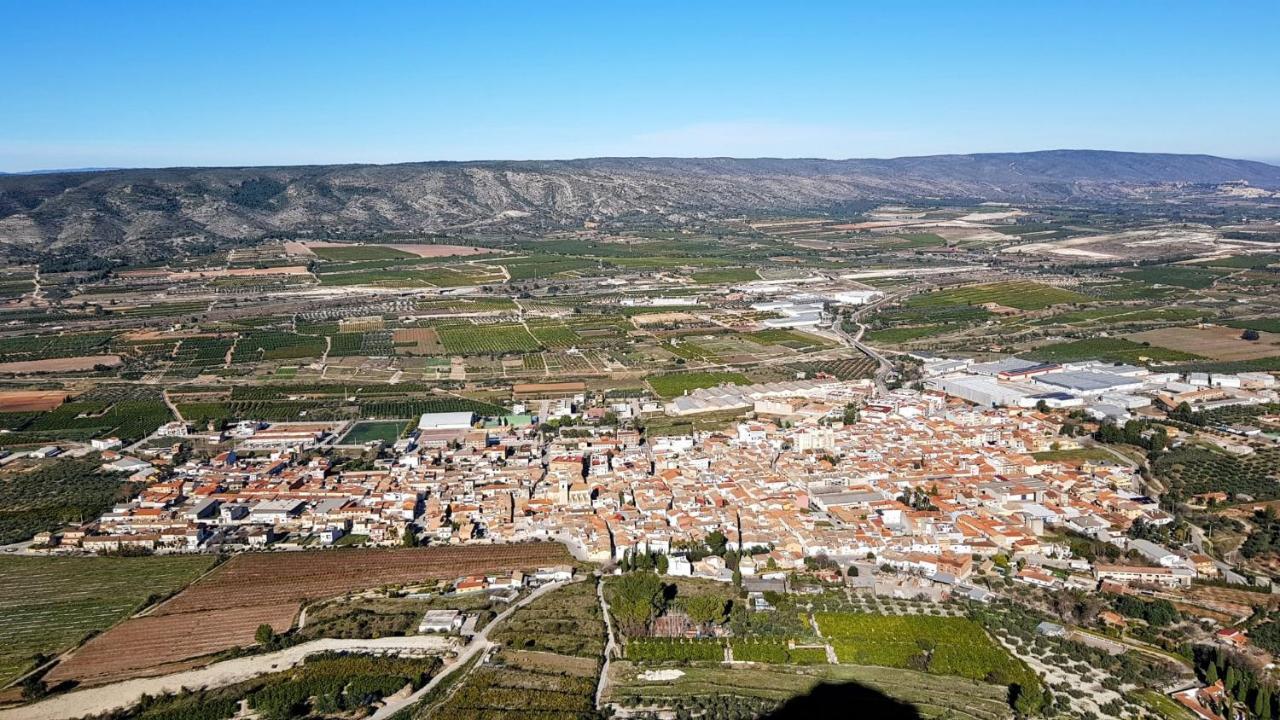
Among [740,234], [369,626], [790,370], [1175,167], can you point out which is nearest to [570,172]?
[740,234]

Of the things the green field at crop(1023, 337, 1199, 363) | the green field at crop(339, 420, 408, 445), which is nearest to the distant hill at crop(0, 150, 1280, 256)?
the green field at crop(339, 420, 408, 445)

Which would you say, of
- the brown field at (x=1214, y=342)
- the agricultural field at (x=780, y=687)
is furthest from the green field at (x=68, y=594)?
the brown field at (x=1214, y=342)

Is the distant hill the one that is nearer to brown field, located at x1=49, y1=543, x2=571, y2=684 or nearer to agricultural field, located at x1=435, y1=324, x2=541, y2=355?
agricultural field, located at x1=435, y1=324, x2=541, y2=355

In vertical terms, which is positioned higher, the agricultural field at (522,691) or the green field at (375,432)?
the green field at (375,432)

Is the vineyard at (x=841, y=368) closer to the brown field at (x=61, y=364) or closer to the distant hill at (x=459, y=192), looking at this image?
the brown field at (x=61, y=364)

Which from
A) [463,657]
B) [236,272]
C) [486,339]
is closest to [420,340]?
[486,339]

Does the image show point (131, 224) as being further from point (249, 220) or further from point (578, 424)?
point (578, 424)
